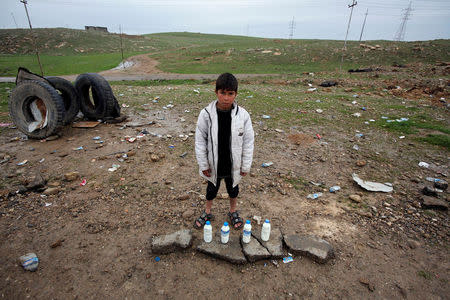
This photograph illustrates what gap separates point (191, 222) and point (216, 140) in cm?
125

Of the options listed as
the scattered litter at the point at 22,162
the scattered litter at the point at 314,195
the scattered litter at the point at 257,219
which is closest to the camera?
the scattered litter at the point at 257,219

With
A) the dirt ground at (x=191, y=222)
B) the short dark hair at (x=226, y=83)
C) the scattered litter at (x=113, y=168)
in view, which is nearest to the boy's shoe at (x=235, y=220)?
the dirt ground at (x=191, y=222)

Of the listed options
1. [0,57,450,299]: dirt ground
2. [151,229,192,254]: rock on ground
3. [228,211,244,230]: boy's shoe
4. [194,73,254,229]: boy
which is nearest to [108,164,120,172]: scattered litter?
[0,57,450,299]: dirt ground

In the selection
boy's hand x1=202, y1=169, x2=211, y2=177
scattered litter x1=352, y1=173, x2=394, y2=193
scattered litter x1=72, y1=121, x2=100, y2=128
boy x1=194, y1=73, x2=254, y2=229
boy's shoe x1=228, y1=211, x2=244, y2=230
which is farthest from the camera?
scattered litter x1=72, y1=121, x2=100, y2=128

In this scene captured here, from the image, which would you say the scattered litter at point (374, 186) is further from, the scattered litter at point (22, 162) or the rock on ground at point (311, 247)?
the scattered litter at point (22, 162)

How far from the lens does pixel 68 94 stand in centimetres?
596

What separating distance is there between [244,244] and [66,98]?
6.43 m

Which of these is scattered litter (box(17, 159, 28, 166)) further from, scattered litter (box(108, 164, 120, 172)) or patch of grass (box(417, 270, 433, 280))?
patch of grass (box(417, 270, 433, 280))

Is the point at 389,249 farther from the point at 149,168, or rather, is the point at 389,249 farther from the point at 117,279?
the point at 149,168

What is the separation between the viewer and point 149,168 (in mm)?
4066

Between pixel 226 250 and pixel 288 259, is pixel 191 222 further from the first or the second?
pixel 288 259

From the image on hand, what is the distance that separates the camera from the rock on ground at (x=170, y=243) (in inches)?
95.8

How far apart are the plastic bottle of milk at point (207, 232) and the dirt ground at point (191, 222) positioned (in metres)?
0.20

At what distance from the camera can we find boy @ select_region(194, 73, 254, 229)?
7.54ft
